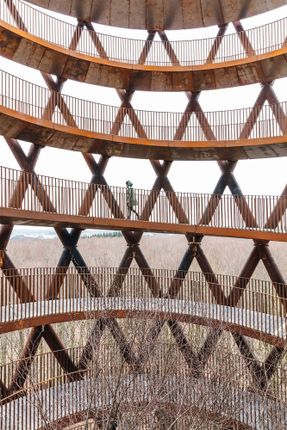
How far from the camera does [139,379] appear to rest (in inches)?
527

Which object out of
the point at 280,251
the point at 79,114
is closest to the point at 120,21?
the point at 79,114

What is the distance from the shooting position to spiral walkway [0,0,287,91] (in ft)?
59.2

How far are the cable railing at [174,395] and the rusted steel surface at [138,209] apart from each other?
5.43 metres

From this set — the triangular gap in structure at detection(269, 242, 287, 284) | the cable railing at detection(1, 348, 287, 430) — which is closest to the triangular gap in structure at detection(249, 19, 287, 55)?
the cable railing at detection(1, 348, 287, 430)

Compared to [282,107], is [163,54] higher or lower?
higher

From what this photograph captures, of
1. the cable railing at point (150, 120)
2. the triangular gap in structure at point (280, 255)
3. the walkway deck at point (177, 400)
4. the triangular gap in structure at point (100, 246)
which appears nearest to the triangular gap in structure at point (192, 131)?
the cable railing at point (150, 120)

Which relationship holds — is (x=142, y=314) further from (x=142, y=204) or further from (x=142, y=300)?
(x=142, y=204)

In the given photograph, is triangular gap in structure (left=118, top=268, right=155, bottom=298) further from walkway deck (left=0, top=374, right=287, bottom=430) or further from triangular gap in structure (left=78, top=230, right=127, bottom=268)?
triangular gap in structure (left=78, top=230, right=127, bottom=268)

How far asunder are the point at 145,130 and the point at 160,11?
5.96 meters

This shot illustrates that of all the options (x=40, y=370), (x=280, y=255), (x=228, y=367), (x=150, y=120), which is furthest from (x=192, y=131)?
(x=280, y=255)

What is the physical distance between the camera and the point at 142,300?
16656 mm

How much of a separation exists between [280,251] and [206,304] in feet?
102

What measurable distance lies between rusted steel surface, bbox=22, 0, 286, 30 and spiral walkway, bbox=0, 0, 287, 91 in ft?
3.01

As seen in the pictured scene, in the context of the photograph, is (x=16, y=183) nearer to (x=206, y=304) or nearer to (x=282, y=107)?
(x=206, y=304)
